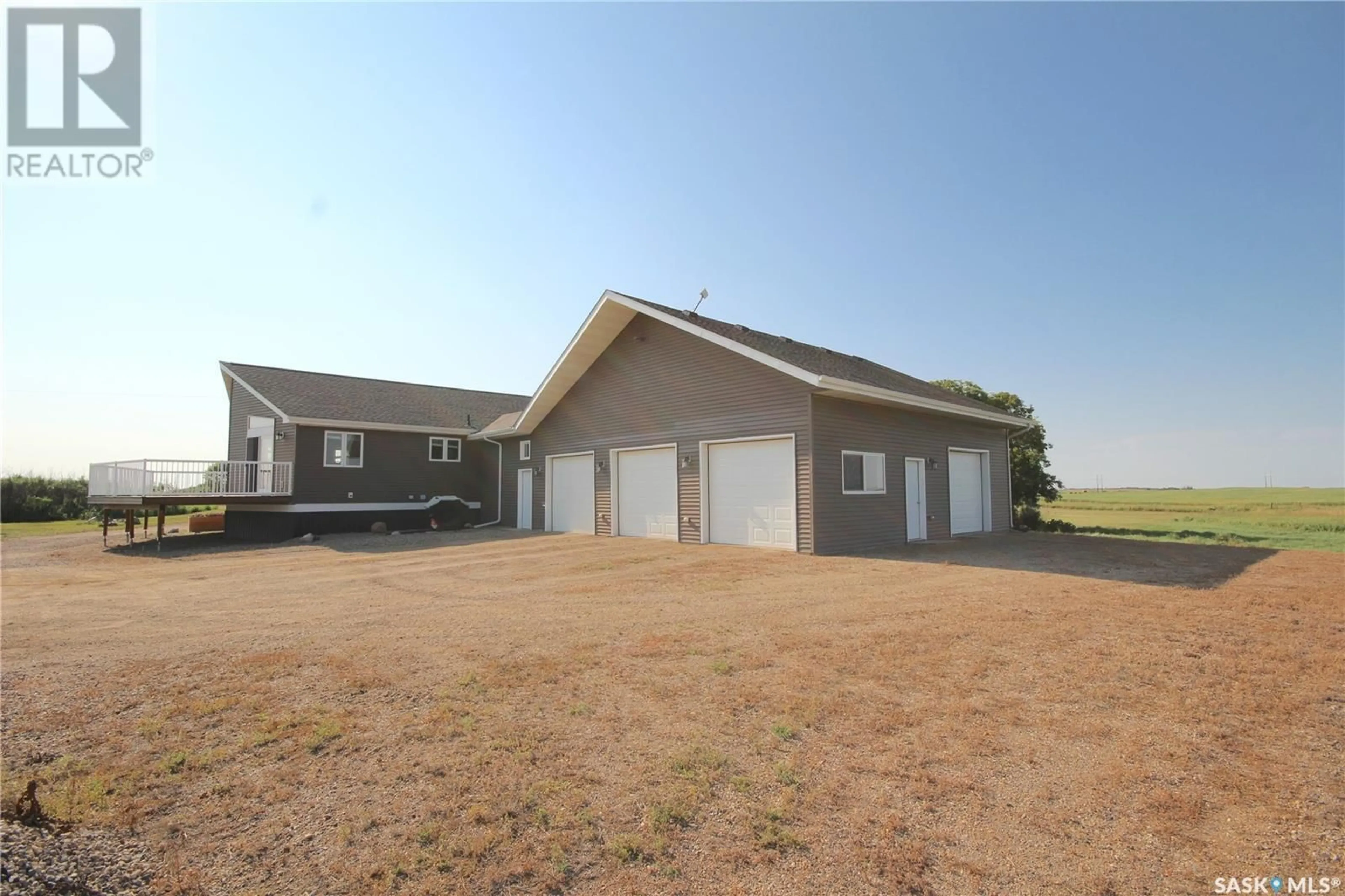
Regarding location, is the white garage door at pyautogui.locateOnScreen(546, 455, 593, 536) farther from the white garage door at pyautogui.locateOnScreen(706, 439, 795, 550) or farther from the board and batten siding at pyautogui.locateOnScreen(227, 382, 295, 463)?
the board and batten siding at pyautogui.locateOnScreen(227, 382, 295, 463)

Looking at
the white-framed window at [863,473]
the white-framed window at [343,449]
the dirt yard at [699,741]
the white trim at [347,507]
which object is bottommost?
the dirt yard at [699,741]

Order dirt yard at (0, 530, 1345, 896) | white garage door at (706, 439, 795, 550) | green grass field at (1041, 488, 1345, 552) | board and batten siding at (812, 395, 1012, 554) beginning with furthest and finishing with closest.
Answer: green grass field at (1041, 488, 1345, 552) → white garage door at (706, 439, 795, 550) → board and batten siding at (812, 395, 1012, 554) → dirt yard at (0, 530, 1345, 896)

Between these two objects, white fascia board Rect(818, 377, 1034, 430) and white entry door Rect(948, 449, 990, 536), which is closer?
white fascia board Rect(818, 377, 1034, 430)

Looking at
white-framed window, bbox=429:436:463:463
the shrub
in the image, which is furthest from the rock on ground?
the shrub

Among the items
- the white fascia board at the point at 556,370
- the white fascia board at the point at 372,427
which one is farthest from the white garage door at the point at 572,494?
the white fascia board at the point at 372,427

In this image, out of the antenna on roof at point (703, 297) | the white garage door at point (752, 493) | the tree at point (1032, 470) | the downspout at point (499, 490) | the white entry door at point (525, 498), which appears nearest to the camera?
the white garage door at point (752, 493)

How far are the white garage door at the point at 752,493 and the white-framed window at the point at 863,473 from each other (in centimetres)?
127

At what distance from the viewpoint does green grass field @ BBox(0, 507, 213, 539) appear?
2139 centimetres

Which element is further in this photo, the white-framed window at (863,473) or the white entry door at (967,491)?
the white entry door at (967,491)

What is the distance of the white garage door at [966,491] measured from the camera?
1642 centimetres

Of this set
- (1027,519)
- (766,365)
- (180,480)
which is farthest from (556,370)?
(1027,519)

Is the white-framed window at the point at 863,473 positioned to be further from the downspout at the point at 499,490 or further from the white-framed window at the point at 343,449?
the white-framed window at the point at 343,449

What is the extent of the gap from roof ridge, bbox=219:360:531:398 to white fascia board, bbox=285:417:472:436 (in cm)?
347

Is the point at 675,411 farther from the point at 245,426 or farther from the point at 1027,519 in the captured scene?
the point at 245,426
